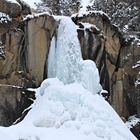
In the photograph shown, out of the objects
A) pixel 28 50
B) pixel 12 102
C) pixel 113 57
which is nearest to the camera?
pixel 12 102

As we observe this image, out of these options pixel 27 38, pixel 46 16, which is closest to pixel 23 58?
pixel 27 38

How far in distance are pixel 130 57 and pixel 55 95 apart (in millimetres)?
6273

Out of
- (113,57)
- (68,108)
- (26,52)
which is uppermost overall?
(26,52)

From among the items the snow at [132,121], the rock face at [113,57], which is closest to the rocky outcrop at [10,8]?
the rock face at [113,57]

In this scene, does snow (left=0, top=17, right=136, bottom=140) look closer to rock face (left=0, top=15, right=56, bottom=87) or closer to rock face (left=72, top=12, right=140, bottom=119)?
rock face (left=0, top=15, right=56, bottom=87)

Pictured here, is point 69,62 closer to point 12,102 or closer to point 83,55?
point 83,55

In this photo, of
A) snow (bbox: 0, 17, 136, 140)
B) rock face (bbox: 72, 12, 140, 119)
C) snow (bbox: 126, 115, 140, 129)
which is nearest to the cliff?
rock face (bbox: 72, 12, 140, 119)

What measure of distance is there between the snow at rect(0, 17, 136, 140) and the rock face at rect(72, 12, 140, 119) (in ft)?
3.16

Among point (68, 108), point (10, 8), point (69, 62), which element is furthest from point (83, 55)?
point (68, 108)

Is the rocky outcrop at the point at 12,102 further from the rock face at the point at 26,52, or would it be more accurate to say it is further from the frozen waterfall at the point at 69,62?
the frozen waterfall at the point at 69,62

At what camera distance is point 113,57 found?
17109mm

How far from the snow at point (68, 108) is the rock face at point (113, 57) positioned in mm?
963

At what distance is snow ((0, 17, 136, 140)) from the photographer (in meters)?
10.7

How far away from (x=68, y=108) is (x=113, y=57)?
571cm
